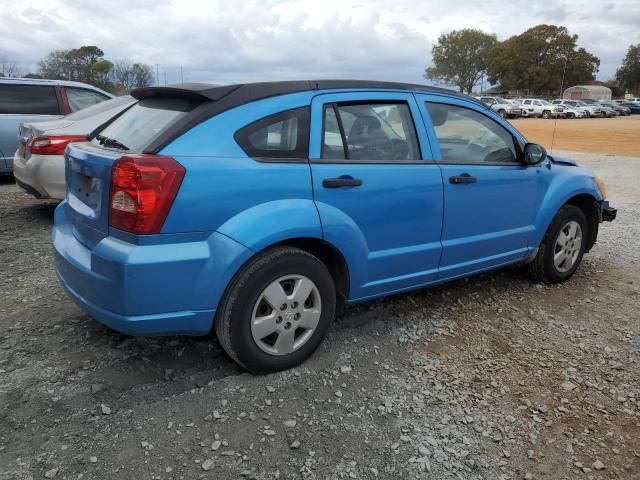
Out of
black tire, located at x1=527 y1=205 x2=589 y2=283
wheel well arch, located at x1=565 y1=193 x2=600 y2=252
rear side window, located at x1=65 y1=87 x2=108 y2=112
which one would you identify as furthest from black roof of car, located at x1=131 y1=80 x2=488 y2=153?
rear side window, located at x1=65 y1=87 x2=108 y2=112

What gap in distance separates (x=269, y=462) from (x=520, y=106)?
5272cm

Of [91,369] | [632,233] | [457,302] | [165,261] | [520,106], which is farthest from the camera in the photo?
[520,106]

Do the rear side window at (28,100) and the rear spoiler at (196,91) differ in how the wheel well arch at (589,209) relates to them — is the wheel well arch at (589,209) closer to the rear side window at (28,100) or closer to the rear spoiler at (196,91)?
the rear spoiler at (196,91)

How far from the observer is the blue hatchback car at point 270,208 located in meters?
2.68

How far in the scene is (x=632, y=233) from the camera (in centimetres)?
676

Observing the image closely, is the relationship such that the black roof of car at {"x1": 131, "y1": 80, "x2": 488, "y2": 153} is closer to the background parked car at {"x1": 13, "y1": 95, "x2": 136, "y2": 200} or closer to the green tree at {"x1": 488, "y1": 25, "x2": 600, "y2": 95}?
the background parked car at {"x1": 13, "y1": 95, "x2": 136, "y2": 200}

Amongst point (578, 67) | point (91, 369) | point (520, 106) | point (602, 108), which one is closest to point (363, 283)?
point (91, 369)

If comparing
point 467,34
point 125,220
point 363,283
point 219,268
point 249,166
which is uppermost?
point 467,34

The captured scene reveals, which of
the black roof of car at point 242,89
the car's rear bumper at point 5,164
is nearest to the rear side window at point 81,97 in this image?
the car's rear bumper at point 5,164

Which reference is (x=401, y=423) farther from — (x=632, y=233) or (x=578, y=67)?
(x=578, y=67)

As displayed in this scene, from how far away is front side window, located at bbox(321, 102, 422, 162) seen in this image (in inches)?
128

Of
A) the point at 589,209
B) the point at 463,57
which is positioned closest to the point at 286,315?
the point at 589,209

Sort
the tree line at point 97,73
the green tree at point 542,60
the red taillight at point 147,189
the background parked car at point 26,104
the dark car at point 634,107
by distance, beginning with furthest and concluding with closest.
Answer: the green tree at point 542,60 → the dark car at point 634,107 → the tree line at point 97,73 → the background parked car at point 26,104 → the red taillight at point 147,189

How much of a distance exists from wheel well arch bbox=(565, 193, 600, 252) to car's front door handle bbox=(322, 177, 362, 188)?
2.63 m
